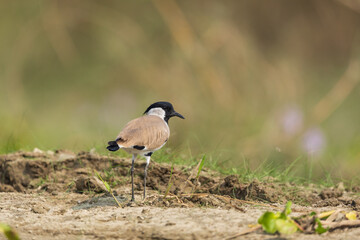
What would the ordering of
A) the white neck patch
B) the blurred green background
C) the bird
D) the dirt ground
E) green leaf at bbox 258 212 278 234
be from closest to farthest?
1. green leaf at bbox 258 212 278 234
2. the dirt ground
3. the bird
4. the white neck patch
5. the blurred green background

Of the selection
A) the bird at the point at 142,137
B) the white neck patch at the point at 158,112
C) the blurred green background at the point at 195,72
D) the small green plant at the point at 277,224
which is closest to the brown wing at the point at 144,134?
the bird at the point at 142,137

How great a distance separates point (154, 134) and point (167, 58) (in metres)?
6.14

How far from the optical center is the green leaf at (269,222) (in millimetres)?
3193

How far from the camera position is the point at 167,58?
10.0m

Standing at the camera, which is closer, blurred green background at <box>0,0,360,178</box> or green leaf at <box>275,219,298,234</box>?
green leaf at <box>275,219,298,234</box>

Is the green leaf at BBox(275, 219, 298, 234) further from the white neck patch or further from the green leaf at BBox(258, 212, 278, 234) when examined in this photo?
the white neck patch

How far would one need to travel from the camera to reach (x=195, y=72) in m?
9.48

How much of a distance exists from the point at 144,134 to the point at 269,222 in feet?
3.62

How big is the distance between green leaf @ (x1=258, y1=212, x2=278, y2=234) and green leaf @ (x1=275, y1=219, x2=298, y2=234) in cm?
2

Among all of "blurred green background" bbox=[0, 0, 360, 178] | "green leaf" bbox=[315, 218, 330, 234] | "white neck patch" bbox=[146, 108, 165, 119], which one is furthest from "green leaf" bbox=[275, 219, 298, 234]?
"blurred green background" bbox=[0, 0, 360, 178]

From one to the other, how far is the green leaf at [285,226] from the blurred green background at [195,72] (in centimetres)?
313

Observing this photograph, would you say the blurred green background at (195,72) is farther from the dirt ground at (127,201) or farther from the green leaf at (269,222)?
the green leaf at (269,222)

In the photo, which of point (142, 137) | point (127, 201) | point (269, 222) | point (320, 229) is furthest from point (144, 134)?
point (320, 229)

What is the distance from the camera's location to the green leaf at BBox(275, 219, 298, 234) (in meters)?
3.19
